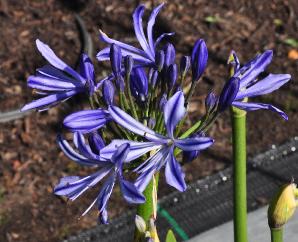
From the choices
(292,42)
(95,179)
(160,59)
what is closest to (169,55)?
(160,59)

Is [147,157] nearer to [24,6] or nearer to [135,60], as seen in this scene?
[135,60]

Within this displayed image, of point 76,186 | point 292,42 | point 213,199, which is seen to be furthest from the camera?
point 292,42

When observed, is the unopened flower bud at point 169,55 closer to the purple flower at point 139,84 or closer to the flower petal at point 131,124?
the purple flower at point 139,84

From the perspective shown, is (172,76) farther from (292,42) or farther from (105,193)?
(292,42)

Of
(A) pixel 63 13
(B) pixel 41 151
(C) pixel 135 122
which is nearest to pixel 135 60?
(C) pixel 135 122

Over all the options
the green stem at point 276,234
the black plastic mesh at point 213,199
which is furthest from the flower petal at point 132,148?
the black plastic mesh at point 213,199
